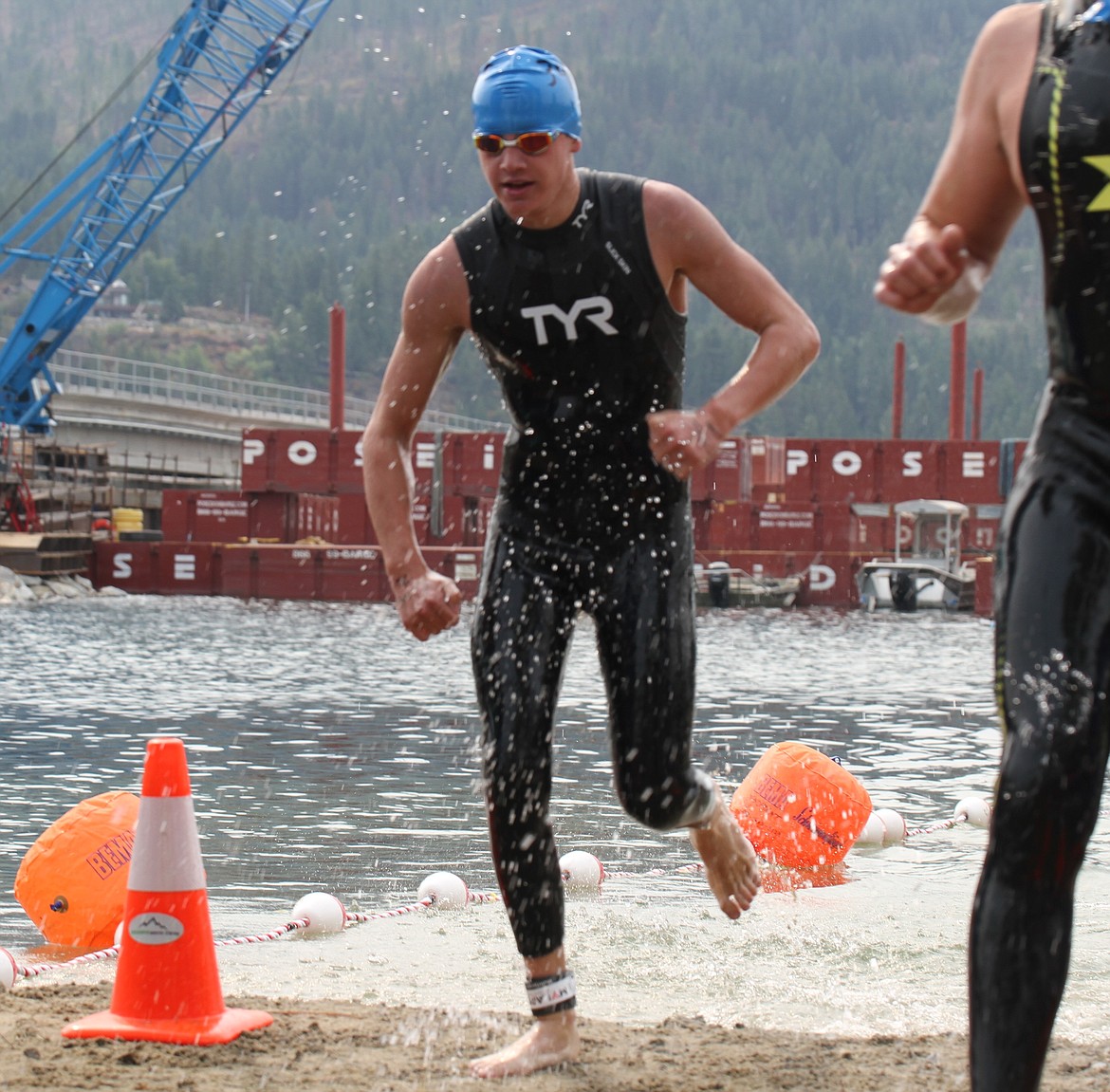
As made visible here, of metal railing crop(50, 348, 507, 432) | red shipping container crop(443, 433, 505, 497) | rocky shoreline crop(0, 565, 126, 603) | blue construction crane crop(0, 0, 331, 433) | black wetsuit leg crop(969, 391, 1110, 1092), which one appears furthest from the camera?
metal railing crop(50, 348, 507, 432)

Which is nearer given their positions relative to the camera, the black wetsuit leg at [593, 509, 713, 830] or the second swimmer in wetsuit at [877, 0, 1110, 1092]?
the second swimmer in wetsuit at [877, 0, 1110, 1092]

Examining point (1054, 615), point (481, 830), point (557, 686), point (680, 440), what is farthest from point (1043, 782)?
point (481, 830)

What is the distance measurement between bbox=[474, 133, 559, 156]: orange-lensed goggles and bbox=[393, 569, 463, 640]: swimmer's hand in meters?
0.98

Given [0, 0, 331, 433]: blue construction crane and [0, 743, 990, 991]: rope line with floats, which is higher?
[0, 0, 331, 433]: blue construction crane

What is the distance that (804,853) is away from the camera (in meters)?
7.31

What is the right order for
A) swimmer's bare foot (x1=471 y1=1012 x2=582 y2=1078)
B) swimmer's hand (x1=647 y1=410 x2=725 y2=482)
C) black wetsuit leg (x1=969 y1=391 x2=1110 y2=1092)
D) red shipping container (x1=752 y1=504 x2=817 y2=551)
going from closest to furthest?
black wetsuit leg (x1=969 y1=391 x2=1110 y2=1092) < swimmer's hand (x1=647 y1=410 x2=725 y2=482) < swimmer's bare foot (x1=471 y1=1012 x2=582 y2=1078) < red shipping container (x1=752 y1=504 x2=817 y2=551)

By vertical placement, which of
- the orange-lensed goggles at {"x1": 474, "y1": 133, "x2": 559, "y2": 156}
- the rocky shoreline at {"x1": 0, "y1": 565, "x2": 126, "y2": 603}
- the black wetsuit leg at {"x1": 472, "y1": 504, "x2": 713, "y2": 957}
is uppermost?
the orange-lensed goggles at {"x1": 474, "y1": 133, "x2": 559, "y2": 156}

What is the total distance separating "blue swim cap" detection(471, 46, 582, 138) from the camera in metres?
3.93

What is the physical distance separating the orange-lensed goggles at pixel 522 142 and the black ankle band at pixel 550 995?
1.91 meters

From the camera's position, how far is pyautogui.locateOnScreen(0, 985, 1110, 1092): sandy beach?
3.76 meters

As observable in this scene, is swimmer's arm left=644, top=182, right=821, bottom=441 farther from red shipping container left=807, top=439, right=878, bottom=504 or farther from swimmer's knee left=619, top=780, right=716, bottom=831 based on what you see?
red shipping container left=807, top=439, right=878, bottom=504

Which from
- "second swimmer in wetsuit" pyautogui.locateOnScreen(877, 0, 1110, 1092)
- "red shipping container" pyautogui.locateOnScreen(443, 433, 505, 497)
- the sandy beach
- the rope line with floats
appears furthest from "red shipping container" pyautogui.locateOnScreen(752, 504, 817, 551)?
"second swimmer in wetsuit" pyautogui.locateOnScreen(877, 0, 1110, 1092)

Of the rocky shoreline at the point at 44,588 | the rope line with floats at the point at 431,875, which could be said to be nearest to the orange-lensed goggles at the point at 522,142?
the rope line with floats at the point at 431,875

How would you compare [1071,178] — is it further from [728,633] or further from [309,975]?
[728,633]
